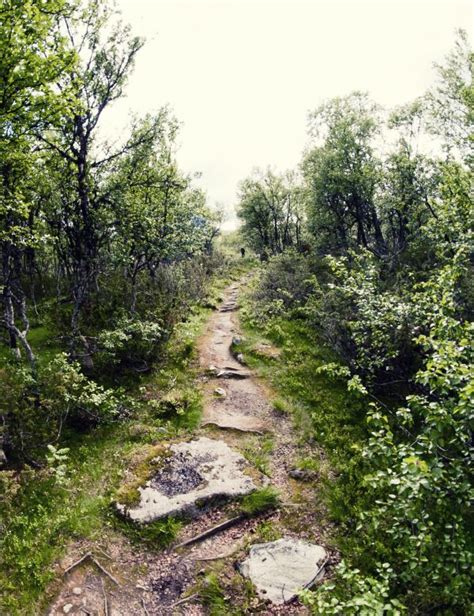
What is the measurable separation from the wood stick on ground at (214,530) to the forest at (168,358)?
13.7 inches

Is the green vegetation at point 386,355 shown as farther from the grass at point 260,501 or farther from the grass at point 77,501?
the grass at point 77,501

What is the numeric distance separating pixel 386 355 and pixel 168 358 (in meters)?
8.18

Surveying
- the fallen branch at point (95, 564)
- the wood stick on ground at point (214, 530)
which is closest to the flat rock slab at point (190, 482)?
the wood stick on ground at point (214, 530)

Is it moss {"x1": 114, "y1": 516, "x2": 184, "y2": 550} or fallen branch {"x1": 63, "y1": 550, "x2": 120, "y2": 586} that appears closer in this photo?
fallen branch {"x1": 63, "y1": 550, "x2": 120, "y2": 586}

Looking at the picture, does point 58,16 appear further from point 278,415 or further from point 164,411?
point 278,415

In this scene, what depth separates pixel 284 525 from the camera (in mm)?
7418

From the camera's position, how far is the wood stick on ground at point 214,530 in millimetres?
7127

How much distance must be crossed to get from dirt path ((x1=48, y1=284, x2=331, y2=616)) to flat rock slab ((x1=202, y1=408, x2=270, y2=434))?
0.09 metres

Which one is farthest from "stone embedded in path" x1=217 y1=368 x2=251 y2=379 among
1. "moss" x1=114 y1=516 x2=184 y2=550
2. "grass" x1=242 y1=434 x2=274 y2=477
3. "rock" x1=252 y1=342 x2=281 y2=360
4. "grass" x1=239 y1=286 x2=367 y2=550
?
"moss" x1=114 y1=516 x2=184 y2=550

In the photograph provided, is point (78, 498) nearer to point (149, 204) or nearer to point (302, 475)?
point (302, 475)

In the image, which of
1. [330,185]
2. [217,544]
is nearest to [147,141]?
[217,544]

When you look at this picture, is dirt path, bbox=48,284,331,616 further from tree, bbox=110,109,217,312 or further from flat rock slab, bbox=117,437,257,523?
tree, bbox=110,109,217,312

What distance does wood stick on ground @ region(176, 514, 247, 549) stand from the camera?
713cm

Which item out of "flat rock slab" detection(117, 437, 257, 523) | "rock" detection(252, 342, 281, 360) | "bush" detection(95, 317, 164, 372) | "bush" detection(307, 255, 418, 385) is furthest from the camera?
"rock" detection(252, 342, 281, 360)
